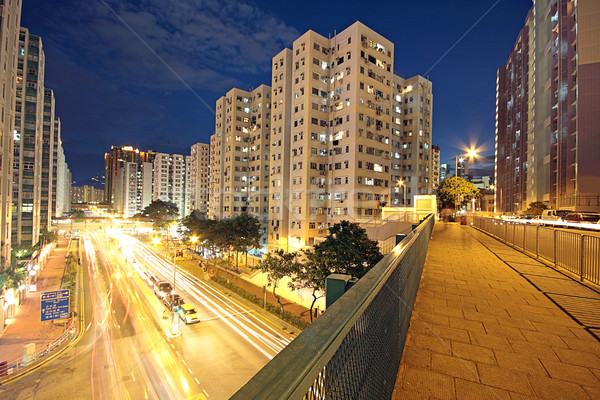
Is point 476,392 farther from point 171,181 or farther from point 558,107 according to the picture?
point 171,181

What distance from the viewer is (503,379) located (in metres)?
3.36

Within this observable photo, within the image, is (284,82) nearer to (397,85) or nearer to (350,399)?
(397,85)

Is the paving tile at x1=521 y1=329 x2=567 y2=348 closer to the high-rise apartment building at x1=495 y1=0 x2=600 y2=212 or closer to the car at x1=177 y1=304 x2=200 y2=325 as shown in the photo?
the car at x1=177 y1=304 x2=200 y2=325

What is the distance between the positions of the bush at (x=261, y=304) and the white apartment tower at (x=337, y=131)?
13751 millimetres

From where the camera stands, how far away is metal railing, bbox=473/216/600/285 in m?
7.57

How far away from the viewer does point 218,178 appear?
67.9 m

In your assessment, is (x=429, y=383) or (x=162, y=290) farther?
(x=162, y=290)

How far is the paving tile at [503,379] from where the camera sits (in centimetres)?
321

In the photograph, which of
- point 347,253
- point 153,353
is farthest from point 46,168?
point 347,253

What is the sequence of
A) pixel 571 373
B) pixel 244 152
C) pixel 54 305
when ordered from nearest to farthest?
Result: pixel 571 373 < pixel 54 305 < pixel 244 152

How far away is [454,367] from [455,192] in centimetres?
4290

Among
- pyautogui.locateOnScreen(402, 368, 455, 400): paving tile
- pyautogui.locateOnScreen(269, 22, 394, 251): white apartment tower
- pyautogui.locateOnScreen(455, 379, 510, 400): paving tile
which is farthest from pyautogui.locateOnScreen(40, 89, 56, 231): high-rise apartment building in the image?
pyautogui.locateOnScreen(455, 379, 510, 400): paving tile

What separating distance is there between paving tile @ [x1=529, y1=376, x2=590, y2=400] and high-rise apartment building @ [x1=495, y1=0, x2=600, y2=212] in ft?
163

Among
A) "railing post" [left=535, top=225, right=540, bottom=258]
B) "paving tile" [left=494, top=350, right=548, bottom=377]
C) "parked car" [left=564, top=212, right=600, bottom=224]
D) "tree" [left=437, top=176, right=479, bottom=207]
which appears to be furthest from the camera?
"tree" [left=437, top=176, right=479, bottom=207]
